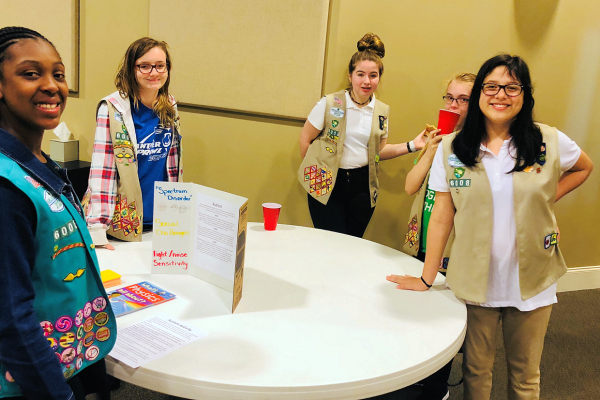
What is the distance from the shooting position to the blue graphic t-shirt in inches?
77.3

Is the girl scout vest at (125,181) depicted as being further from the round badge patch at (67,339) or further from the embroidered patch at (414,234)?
the embroidered patch at (414,234)

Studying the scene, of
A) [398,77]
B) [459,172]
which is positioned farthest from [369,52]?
[459,172]

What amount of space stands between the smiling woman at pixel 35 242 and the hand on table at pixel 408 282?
0.99 metres

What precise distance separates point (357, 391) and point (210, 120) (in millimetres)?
2574

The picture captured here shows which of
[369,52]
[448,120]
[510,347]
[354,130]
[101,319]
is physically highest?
[369,52]

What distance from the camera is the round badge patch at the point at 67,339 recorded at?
88 centimetres

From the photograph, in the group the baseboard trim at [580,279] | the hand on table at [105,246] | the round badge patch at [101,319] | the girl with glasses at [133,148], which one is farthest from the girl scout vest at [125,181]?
the baseboard trim at [580,279]

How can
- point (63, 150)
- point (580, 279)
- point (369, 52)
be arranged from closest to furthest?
point (369, 52) < point (63, 150) < point (580, 279)

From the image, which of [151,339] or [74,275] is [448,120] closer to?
[151,339]

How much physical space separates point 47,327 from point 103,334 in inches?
6.0

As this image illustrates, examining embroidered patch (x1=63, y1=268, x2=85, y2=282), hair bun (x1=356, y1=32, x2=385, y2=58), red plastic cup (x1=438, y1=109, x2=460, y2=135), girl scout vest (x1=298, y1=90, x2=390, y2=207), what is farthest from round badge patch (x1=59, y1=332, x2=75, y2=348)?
hair bun (x1=356, y1=32, x2=385, y2=58)

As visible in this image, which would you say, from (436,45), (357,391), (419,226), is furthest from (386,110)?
(357,391)

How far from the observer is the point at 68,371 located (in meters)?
0.90

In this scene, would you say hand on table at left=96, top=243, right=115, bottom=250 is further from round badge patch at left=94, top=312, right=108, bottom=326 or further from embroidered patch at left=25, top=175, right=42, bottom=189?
embroidered patch at left=25, top=175, right=42, bottom=189
